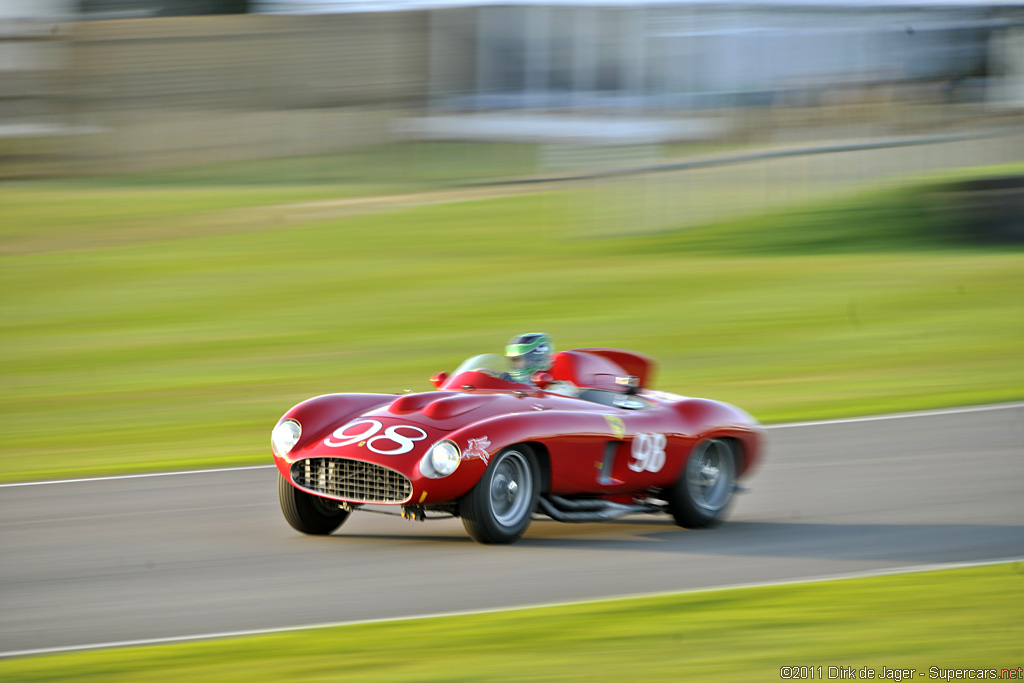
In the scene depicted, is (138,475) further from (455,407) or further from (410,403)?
(455,407)

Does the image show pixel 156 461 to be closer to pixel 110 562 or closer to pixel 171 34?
pixel 110 562

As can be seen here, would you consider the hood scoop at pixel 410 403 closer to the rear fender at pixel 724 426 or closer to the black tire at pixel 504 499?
the black tire at pixel 504 499

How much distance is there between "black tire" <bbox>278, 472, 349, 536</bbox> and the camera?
7.92 meters

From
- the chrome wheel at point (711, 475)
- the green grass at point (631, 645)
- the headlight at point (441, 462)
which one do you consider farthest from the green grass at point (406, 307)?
the green grass at point (631, 645)

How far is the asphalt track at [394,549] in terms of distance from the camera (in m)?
6.39

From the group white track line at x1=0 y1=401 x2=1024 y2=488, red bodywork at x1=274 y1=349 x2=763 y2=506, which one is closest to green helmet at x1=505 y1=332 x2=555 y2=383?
red bodywork at x1=274 y1=349 x2=763 y2=506

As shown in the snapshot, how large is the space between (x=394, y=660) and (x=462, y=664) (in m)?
0.28

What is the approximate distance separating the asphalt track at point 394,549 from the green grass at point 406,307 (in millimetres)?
1863

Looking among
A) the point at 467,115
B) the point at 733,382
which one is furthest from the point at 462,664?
the point at 467,115

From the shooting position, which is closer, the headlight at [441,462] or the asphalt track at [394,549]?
the asphalt track at [394,549]

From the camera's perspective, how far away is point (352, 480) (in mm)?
7410

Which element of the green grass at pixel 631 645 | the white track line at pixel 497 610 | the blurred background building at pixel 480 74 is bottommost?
the white track line at pixel 497 610

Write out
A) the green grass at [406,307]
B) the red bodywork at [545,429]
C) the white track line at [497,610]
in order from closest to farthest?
the white track line at [497,610], the red bodywork at [545,429], the green grass at [406,307]

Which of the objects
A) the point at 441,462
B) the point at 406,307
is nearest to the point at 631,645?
the point at 441,462
